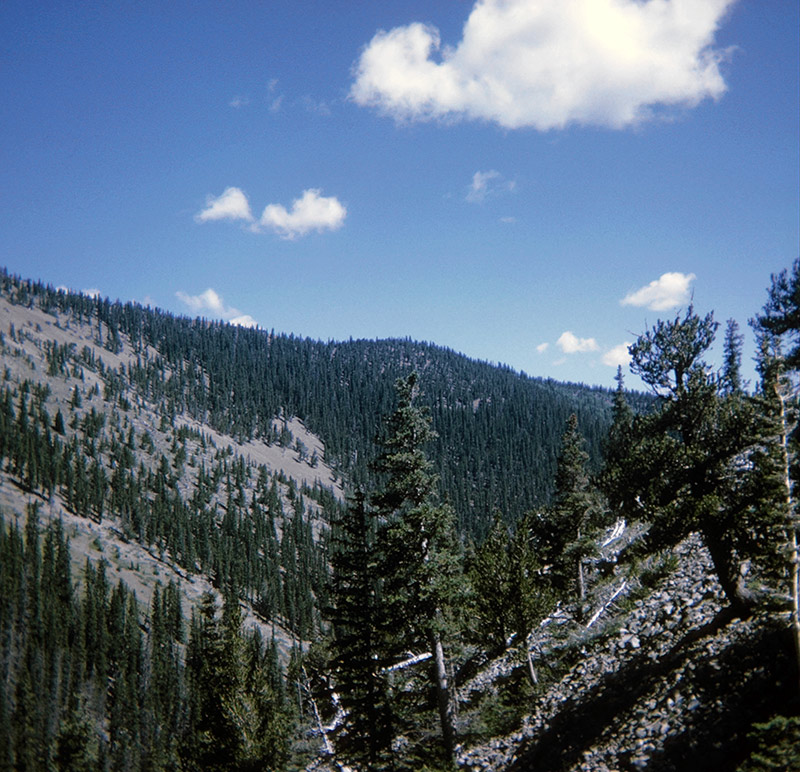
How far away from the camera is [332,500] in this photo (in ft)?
619

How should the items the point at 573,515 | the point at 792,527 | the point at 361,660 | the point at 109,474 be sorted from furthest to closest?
the point at 109,474 → the point at 573,515 → the point at 361,660 → the point at 792,527

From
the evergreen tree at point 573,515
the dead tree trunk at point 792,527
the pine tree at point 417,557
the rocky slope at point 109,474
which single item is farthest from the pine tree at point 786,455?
the rocky slope at point 109,474

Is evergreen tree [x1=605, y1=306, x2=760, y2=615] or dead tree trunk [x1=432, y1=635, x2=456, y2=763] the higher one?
evergreen tree [x1=605, y1=306, x2=760, y2=615]

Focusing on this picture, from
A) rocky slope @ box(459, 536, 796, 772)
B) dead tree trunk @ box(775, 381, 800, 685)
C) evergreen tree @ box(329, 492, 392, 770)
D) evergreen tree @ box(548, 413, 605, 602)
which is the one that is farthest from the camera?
evergreen tree @ box(548, 413, 605, 602)

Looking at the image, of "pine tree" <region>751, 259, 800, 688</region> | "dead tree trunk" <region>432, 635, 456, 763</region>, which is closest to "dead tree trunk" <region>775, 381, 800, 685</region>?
"pine tree" <region>751, 259, 800, 688</region>

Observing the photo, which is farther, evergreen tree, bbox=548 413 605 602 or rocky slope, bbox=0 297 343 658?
rocky slope, bbox=0 297 343 658

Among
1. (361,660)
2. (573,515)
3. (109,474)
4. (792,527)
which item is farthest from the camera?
(109,474)

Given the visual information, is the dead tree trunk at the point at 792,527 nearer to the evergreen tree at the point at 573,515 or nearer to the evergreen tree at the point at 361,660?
the evergreen tree at the point at 361,660

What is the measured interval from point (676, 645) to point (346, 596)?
482 inches

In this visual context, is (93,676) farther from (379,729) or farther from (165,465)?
(379,729)

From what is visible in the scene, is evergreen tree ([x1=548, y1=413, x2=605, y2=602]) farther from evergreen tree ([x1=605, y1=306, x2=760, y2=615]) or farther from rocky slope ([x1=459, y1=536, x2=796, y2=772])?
evergreen tree ([x1=605, y1=306, x2=760, y2=615])

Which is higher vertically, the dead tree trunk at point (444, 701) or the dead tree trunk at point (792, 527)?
the dead tree trunk at point (792, 527)

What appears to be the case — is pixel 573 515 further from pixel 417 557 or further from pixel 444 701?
pixel 417 557

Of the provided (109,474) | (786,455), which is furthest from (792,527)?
(109,474)
